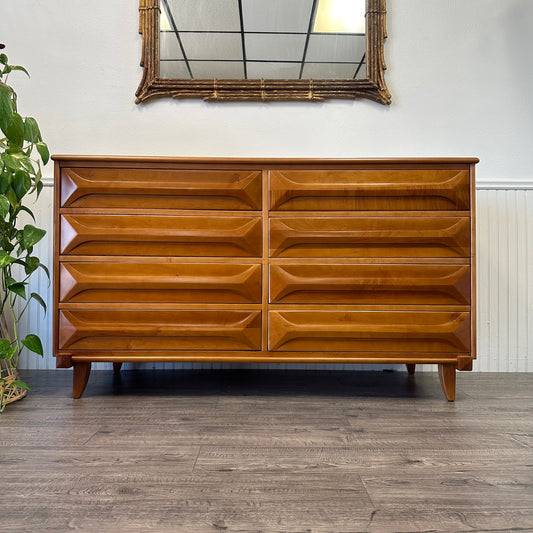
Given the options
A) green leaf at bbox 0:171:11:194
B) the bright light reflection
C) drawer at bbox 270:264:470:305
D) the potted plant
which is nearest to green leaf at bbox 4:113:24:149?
the potted plant

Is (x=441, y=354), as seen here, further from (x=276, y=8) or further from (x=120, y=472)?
(x=276, y=8)

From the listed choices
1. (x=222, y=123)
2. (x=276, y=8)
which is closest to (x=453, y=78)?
(x=276, y=8)

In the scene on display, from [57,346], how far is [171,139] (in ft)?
3.42

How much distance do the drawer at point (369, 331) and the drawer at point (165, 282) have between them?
153mm

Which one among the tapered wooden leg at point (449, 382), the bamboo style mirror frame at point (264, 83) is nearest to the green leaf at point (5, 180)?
the bamboo style mirror frame at point (264, 83)

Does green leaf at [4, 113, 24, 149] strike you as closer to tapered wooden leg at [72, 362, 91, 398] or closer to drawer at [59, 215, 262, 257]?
drawer at [59, 215, 262, 257]

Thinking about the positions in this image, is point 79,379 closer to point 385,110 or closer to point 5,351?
point 5,351

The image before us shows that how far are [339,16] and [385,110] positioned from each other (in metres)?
0.46

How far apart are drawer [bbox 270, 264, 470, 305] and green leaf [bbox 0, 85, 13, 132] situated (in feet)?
3.13

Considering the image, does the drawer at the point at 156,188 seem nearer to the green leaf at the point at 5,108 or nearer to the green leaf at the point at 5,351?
the green leaf at the point at 5,108

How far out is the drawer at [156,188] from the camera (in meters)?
1.41

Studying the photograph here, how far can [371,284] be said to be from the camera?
1413 mm

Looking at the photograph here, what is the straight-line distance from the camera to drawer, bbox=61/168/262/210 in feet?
4.61

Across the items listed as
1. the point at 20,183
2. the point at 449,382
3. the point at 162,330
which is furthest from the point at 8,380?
the point at 449,382
